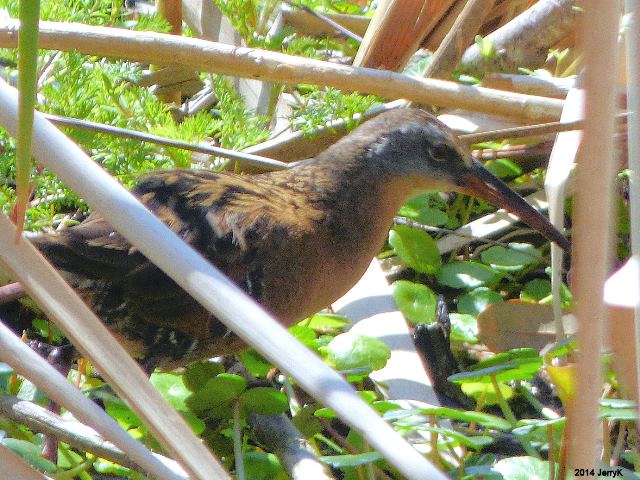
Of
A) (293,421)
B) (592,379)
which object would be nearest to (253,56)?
(293,421)

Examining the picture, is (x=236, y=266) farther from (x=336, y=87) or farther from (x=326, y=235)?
(x=336, y=87)

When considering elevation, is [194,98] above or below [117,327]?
above

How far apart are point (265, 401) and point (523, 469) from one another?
2.25 ft

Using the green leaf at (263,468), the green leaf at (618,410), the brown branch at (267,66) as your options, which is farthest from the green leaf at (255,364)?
the green leaf at (618,410)

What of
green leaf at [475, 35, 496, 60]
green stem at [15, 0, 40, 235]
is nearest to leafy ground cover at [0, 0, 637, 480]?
green leaf at [475, 35, 496, 60]

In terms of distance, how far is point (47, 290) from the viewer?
4.38 feet

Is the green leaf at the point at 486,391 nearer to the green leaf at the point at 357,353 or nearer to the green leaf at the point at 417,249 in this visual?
the green leaf at the point at 357,353

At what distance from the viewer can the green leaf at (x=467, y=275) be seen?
309 centimetres

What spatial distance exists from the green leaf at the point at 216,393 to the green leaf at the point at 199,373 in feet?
0.54

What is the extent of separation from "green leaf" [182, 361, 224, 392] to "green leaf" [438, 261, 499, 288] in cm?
85

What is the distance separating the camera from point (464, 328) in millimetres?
2867

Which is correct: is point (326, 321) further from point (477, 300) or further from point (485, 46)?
point (485, 46)

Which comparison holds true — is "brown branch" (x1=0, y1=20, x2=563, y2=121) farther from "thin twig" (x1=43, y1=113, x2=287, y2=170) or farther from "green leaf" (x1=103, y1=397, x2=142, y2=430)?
"green leaf" (x1=103, y1=397, x2=142, y2=430)

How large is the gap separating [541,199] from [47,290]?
2.35m
